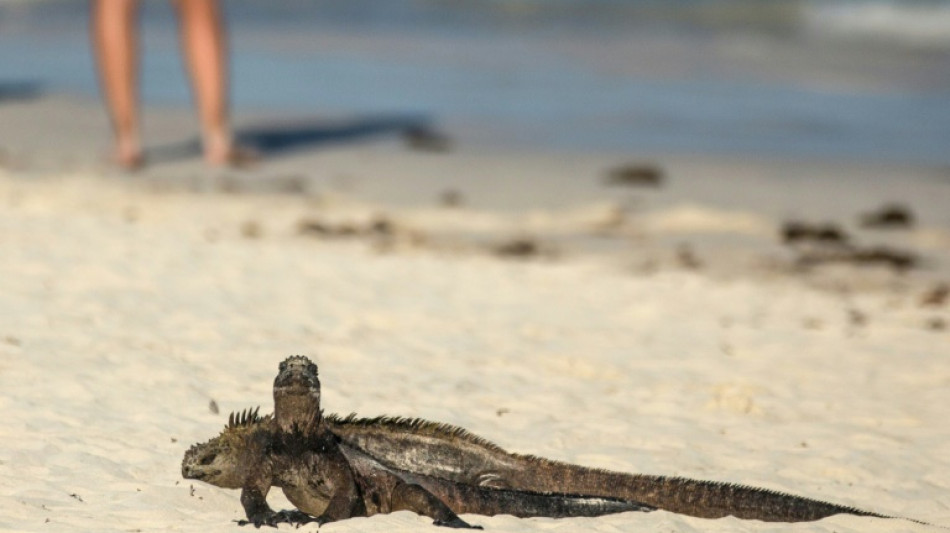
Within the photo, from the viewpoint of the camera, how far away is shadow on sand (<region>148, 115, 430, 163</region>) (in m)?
12.7

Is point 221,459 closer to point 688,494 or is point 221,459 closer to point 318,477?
point 318,477

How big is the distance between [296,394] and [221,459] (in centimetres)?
36

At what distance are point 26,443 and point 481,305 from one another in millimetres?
3411

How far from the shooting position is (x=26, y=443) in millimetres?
4738

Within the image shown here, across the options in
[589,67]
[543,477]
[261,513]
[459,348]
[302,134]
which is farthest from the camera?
[589,67]

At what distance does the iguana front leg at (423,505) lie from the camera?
4391 mm

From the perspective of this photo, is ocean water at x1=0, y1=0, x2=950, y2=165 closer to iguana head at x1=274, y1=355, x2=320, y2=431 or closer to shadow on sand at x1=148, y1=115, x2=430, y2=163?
shadow on sand at x1=148, y1=115, x2=430, y2=163

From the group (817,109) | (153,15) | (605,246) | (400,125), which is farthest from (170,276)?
(153,15)

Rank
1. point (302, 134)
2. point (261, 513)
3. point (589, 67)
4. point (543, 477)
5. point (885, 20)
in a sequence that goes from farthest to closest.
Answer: point (885, 20), point (589, 67), point (302, 134), point (543, 477), point (261, 513)

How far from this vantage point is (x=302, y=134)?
13773mm

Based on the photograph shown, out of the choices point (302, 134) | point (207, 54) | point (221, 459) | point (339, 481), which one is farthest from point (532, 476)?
point (302, 134)

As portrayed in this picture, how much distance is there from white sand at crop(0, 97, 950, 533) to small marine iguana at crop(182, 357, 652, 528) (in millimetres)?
69

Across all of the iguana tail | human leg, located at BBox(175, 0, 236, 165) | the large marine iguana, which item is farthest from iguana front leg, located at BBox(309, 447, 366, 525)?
human leg, located at BBox(175, 0, 236, 165)

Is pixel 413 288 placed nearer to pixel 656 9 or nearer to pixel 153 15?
pixel 153 15
